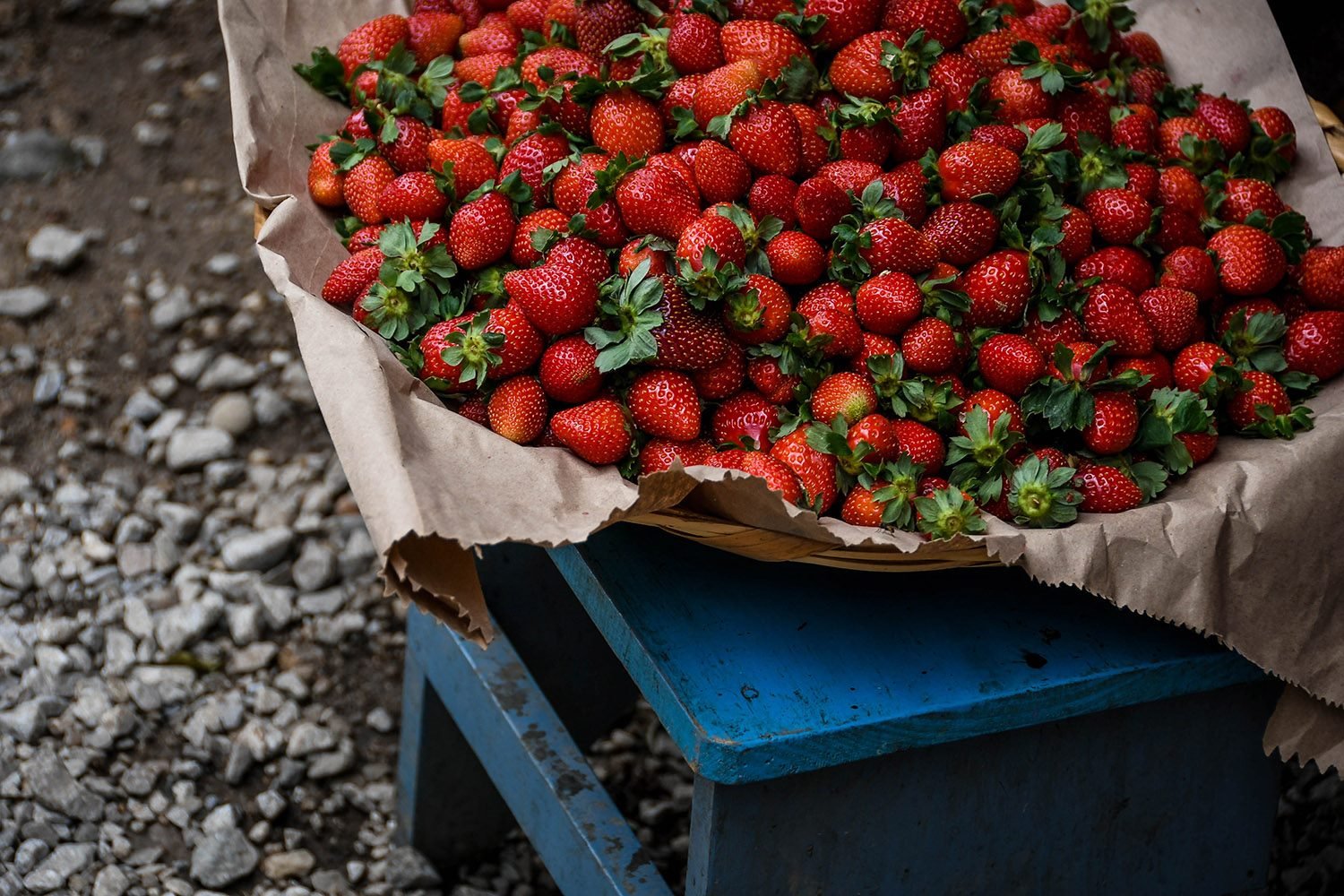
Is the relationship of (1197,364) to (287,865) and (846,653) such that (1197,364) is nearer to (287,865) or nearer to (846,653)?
(846,653)

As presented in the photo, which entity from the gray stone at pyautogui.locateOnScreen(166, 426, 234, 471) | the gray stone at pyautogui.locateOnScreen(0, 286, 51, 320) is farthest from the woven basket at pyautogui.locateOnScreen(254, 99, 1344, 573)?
the gray stone at pyautogui.locateOnScreen(0, 286, 51, 320)

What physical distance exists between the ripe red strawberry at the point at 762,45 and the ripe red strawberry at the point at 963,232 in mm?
266

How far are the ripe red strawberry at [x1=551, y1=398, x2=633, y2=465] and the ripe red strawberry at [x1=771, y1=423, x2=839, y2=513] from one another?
0.47 ft

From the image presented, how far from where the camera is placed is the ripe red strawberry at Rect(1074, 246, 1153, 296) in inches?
53.2

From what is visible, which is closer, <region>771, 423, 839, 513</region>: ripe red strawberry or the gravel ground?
<region>771, 423, 839, 513</region>: ripe red strawberry

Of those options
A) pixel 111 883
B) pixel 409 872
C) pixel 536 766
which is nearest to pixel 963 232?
pixel 536 766

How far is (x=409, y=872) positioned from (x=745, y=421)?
0.99 meters

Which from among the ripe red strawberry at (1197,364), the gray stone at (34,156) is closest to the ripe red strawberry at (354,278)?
the ripe red strawberry at (1197,364)

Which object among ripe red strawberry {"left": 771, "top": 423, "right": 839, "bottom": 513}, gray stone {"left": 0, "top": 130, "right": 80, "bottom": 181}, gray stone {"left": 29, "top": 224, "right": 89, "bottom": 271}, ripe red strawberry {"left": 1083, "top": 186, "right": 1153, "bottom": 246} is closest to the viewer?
ripe red strawberry {"left": 771, "top": 423, "right": 839, "bottom": 513}

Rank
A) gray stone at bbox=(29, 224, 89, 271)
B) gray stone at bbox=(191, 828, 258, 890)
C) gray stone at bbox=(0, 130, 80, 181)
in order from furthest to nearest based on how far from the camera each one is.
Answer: gray stone at bbox=(0, 130, 80, 181) < gray stone at bbox=(29, 224, 89, 271) < gray stone at bbox=(191, 828, 258, 890)

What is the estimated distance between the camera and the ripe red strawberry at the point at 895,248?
1.27 metres

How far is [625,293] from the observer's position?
3.95 ft

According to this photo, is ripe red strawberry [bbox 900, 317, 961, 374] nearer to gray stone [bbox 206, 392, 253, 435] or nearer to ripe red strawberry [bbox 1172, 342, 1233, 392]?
ripe red strawberry [bbox 1172, 342, 1233, 392]

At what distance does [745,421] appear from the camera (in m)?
1.23
